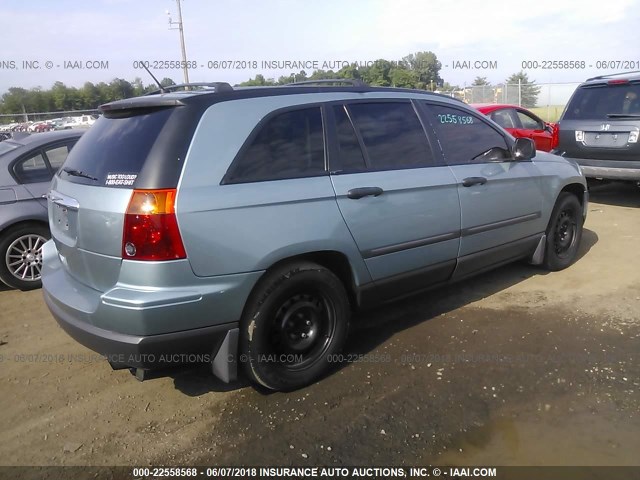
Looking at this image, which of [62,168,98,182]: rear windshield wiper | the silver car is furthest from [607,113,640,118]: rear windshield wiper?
the silver car

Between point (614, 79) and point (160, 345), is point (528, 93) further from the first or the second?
point (160, 345)

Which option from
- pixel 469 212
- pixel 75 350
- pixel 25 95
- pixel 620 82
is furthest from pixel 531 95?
pixel 25 95

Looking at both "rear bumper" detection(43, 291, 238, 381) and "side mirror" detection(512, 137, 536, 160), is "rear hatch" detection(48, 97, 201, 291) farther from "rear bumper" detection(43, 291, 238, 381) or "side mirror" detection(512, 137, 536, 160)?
"side mirror" detection(512, 137, 536, 160)

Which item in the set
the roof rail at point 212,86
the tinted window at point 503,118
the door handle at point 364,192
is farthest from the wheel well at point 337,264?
the tinted window at point 503,118

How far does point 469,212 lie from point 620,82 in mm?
4941

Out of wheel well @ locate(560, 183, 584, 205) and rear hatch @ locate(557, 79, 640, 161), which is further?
rear hatch @ locate(557, 79, 640, 161)

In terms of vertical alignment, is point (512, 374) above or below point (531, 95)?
below

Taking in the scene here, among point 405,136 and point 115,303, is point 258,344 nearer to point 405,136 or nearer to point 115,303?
point 115,303

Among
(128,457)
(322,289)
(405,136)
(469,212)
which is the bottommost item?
(128,457)

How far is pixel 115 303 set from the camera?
264 centimetres

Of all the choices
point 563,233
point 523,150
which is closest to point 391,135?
point 523,150

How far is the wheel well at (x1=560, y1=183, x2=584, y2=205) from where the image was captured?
16.9ft

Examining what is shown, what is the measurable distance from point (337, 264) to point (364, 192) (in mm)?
496

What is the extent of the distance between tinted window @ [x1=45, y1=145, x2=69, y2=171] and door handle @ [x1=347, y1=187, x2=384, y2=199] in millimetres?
3649
